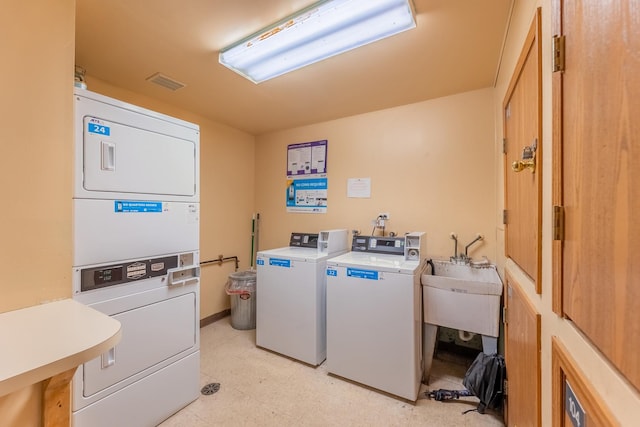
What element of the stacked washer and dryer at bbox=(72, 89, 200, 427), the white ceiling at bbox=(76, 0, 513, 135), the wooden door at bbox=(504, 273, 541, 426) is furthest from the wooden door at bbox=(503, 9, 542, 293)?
the stacked washer and dryer at bbox=(72, 89, 200, 427)

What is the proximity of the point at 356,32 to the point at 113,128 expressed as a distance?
1.54 m

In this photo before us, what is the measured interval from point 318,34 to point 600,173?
163 cm

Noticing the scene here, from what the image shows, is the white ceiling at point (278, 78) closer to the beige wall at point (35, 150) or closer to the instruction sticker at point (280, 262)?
the beige wall at point (35, 150)

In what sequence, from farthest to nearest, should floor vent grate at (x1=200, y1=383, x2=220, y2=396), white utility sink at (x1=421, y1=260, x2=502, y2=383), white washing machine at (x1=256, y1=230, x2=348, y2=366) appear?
1. white washing machine at (x1=256, y1=230, x2=348, y2=366)
2. floor vent grate at (x1=200, y1=383, x2=220, y2=396)
3. white utility sink at (x1=421, y1=260, x2=502, y2=383)

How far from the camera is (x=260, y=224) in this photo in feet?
12.6

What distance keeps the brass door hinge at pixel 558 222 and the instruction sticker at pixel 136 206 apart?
198cm

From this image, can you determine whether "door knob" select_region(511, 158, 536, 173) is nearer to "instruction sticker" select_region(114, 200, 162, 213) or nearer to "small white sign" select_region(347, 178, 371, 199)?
"small white sign" select_region(347, 178, 371, 199)

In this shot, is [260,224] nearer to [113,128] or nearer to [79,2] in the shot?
[113,128]

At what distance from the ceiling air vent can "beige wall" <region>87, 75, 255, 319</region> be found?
45 centimetres

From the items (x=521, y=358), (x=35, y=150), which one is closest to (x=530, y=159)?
(x=521, y=358)

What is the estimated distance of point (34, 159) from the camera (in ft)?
3.87

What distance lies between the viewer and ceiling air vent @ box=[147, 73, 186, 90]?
222 cm

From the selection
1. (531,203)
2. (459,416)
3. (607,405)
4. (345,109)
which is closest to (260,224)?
(345,109)

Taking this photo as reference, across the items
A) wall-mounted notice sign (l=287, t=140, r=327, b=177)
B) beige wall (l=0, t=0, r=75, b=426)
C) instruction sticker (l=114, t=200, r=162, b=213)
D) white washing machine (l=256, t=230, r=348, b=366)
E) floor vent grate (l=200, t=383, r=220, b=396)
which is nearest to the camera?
beige wall (l=0, t=0, r=75, b=426)
